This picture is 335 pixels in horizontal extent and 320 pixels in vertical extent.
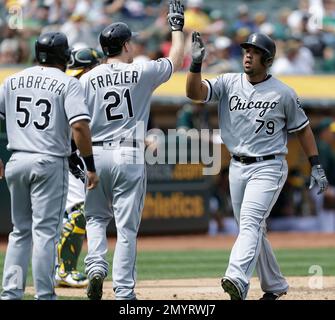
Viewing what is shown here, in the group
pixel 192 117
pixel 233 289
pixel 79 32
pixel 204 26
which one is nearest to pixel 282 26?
pixel 204 26

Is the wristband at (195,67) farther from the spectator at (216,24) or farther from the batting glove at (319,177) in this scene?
the spectator at (216,24)

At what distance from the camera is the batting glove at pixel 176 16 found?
757 centimetres

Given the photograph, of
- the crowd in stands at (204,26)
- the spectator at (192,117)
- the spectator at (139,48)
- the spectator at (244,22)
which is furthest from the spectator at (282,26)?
the spectator at (139,48)

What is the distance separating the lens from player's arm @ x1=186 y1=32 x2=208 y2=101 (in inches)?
293

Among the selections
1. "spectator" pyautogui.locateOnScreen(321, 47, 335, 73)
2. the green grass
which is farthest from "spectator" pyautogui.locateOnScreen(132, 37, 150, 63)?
the green grass

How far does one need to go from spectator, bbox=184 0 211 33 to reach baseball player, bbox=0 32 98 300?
11707 mm

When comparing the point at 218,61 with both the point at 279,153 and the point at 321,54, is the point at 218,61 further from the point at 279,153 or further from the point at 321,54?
the point at 279,153

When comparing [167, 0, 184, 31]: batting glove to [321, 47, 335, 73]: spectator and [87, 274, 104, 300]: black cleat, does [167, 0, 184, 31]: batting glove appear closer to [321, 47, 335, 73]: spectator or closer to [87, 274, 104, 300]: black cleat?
[87, 274, 104, 300]: black cleat

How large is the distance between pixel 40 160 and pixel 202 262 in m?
5.56

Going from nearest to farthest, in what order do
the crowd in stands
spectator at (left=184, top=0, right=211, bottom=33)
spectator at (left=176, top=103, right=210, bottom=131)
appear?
spectator at (left=176, top=103, right=210, bottom=131), the crowd in stands, spectator at (left=184, top=0, right=211, bottom=33)

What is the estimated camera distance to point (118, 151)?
23.2 feet

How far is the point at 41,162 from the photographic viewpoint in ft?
21.4
